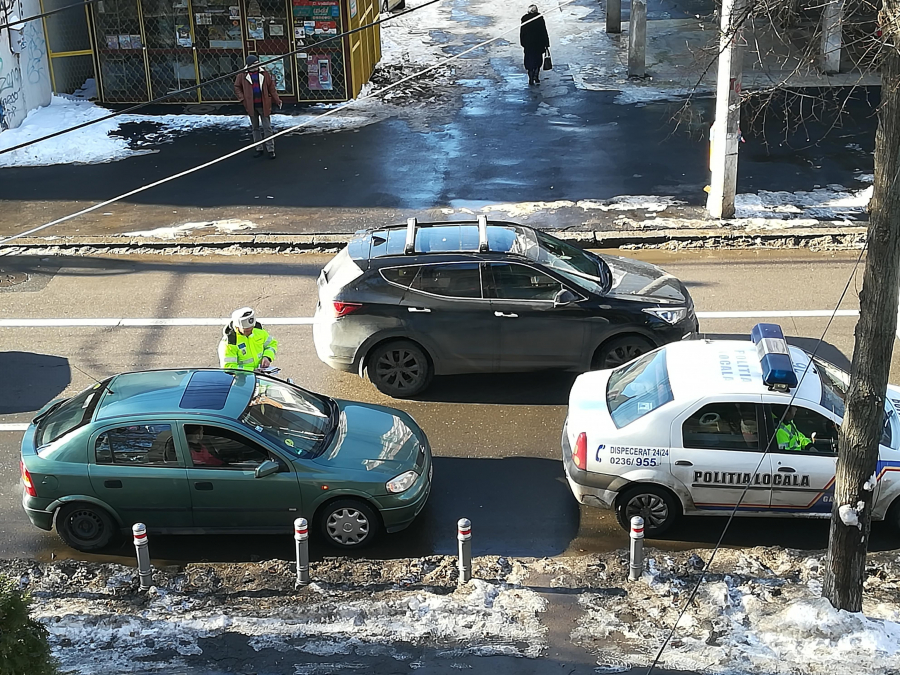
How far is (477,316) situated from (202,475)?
12.6 ft

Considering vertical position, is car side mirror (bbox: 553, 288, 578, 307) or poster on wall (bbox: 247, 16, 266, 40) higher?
poster on wall (bbox: 247, 16, 266, 40)

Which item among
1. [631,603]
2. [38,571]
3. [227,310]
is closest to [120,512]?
[38,571]

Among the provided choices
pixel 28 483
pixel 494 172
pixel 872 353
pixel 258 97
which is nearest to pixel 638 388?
pixel 872 353

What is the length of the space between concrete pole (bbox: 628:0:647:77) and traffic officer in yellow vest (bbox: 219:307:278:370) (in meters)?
17.3

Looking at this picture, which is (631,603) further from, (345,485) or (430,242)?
(430,242)

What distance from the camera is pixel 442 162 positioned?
20484mm

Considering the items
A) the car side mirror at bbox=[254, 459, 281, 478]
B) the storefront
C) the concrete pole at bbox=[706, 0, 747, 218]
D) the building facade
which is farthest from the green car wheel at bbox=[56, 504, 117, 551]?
the storefront

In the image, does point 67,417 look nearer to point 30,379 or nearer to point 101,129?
point 30,379

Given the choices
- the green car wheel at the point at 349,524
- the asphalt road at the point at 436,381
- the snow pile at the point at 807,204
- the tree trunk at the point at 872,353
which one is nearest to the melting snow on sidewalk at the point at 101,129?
the asphalt road at the point at 436,381

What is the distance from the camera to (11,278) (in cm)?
1575

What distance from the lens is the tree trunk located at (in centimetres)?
696

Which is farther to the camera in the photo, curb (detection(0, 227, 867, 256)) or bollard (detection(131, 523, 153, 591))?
curb (detection(0, 227, 867, 256))

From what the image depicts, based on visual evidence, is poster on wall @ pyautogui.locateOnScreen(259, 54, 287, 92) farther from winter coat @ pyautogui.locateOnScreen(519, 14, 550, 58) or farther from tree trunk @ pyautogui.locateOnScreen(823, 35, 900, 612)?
tree trunk @ pyautogui.locateOnScreen(823, 35, 900, 612)

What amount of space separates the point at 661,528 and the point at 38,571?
214 inches
